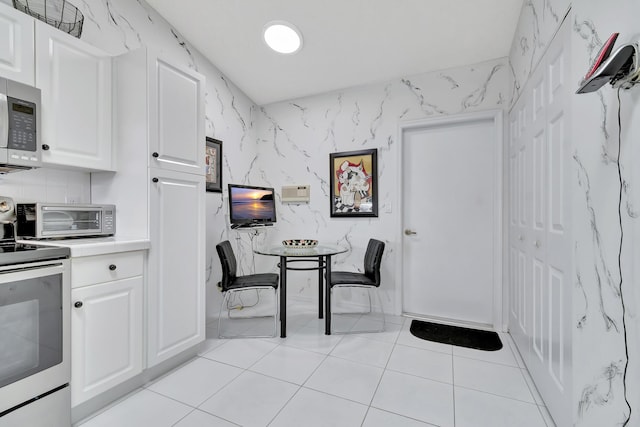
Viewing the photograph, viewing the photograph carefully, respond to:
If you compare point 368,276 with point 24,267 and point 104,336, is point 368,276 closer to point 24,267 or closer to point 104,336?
point 104,336

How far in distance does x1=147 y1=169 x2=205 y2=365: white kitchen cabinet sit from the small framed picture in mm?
779

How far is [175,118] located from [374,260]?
207 centimetres

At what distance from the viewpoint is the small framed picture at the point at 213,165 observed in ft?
9.66

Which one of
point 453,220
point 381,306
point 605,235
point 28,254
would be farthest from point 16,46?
point 453,220

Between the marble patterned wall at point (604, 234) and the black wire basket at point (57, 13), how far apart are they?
9.12 feet

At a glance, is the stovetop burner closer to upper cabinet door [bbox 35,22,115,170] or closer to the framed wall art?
upper cabinet door [bbox 35,22,115,170]

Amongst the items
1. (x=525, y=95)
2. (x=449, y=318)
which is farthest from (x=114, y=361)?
(x=525, y=95)

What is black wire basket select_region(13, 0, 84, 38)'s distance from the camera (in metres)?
1.64

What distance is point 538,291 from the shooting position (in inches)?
67.9

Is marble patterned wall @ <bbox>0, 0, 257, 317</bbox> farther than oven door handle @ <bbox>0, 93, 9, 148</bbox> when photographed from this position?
Yes

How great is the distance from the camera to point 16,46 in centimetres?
149

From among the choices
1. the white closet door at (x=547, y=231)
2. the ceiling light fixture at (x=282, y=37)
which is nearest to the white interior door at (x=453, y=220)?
the white closet door at (x=547, y=231)

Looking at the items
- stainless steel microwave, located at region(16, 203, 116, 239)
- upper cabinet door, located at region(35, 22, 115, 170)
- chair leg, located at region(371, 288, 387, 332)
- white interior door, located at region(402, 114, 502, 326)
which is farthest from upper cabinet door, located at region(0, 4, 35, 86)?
chair leg, located at region(371, 288, 387, 332)

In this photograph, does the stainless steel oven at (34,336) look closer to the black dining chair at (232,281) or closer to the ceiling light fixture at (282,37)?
the black dining chair at (232,281)
